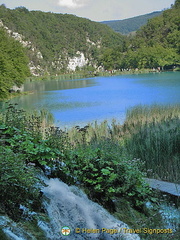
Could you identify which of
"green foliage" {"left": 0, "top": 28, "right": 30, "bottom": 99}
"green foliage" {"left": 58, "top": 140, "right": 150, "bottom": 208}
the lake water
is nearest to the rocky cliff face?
"green foliage" {"left": 0, "top": 28, "right": 30, "bottom": 99}

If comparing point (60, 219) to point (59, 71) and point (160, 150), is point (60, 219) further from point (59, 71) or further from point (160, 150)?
point (59, 71)

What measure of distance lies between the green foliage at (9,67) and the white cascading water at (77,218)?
2406 cm

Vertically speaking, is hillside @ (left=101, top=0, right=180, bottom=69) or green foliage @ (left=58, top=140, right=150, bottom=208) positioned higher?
hillside @ (left=101, top=0, right=180, bottom=69)

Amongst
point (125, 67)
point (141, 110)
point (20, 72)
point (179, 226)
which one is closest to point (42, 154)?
point (179, 226)

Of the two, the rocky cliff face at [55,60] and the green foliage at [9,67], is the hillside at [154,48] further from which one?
the green foliage at [9,67]

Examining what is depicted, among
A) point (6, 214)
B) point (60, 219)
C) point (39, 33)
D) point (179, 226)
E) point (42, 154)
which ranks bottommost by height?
point (179, 226)

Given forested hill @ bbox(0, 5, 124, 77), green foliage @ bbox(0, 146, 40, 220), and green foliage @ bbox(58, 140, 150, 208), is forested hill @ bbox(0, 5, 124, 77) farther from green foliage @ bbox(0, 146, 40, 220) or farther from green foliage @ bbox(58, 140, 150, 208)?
green foliage @ bbox(0, 146, 40, 220)

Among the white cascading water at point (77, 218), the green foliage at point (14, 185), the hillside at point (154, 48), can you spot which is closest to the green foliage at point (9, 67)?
the white cascading water at point (77, 218)

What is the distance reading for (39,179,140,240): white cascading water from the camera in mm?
3742

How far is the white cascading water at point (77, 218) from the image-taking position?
12.3 feet

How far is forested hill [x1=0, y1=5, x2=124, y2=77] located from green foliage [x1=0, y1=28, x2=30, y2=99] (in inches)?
3584

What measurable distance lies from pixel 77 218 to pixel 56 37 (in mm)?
166604

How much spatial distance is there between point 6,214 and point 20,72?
41180 mm

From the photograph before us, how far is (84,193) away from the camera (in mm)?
4582
